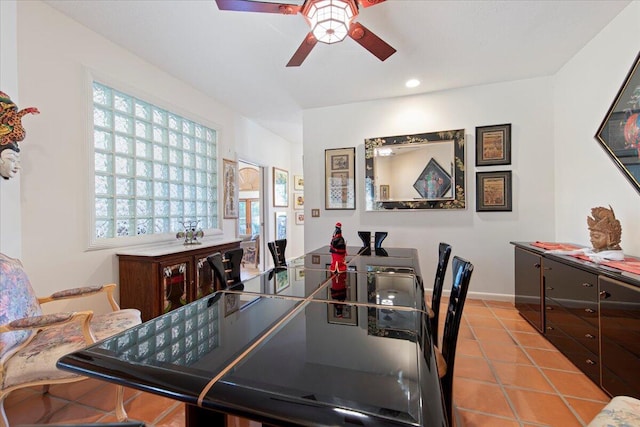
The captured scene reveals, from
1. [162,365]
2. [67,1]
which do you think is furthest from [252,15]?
[162,365]

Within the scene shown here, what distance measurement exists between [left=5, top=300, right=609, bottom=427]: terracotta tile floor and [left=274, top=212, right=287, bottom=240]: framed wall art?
13.3 feet

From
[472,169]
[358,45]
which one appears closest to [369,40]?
[358,45]

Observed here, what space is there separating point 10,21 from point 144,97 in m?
1.11

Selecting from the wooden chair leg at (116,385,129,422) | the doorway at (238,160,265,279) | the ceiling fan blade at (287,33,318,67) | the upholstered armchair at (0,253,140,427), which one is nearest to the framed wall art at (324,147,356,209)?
the doorway at (238,160,265,279)

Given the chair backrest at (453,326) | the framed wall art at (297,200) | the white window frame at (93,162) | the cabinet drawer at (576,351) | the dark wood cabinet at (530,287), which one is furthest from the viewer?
the framed wall art at (297,200)

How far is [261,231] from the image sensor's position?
5.61 m

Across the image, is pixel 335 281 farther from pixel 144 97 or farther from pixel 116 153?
pixel 144 97

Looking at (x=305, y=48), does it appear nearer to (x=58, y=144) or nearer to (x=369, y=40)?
(x=369, y=40)

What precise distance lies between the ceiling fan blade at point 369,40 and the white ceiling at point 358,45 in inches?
11.4

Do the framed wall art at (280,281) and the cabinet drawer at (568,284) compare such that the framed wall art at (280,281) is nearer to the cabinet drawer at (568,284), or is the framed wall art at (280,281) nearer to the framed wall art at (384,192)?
the cabinet drawer at (568,284)

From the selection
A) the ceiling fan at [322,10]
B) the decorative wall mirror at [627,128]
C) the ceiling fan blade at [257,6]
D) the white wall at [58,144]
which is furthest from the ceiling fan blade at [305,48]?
the decorative wall mirror at [627,128]

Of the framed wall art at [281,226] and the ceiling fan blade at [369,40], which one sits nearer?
the ceiling fan blade at [369,40]

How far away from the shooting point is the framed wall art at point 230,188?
4.32m

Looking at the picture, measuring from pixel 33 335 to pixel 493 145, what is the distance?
4.61 metres
